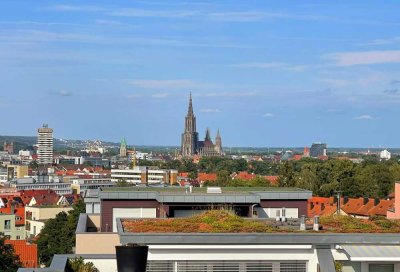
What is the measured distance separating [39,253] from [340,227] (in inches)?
1954

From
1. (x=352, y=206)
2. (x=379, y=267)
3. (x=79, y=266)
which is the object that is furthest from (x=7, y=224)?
(x=379, y=267)

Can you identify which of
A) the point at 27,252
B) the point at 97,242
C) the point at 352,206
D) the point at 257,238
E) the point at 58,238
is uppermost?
the point at 257,238

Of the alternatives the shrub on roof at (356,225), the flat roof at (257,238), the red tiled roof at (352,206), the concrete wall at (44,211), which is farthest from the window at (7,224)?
the flat roof at (257,238)

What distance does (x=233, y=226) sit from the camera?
16.3m

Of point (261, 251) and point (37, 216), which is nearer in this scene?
point (261, 251)

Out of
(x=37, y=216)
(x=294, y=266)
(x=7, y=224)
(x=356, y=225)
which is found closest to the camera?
(x=294, y=266)

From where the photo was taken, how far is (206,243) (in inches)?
589

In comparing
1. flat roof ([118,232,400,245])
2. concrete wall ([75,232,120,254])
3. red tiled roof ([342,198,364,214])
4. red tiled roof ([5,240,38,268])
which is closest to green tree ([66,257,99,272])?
flat roof ([118,232,400,245])

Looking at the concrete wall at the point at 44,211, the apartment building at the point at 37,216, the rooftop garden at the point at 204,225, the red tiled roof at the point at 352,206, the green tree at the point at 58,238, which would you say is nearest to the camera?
the rooftop garden at the point at 204,225

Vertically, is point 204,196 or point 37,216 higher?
point 204,196

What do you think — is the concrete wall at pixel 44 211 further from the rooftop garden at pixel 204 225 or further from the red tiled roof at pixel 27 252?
the rooftop garden at pixel 204 225

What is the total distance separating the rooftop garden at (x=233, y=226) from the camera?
16.2m

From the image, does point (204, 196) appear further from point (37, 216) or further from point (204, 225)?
point (37, 216)

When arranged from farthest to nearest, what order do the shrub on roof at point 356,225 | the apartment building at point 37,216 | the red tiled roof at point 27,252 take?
1. the apartment building at point 37,216
2. the red tiled roof at point 27,252
3. the shrub on roof at point 356,225
